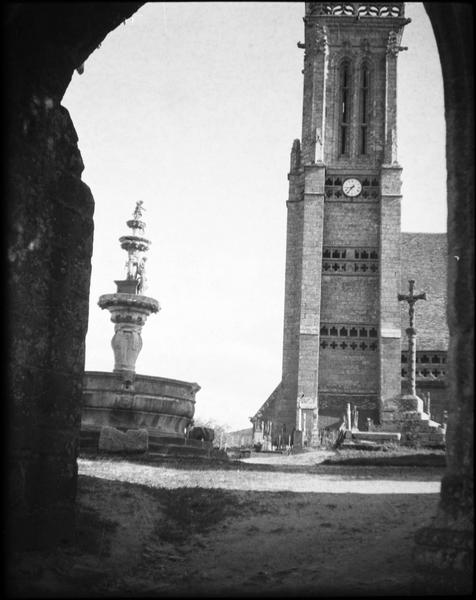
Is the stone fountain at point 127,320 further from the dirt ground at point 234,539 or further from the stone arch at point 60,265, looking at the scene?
the stone arch at point 60,265

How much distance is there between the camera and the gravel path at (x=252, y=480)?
411 inches

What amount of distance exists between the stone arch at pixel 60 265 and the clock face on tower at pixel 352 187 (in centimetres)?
4264

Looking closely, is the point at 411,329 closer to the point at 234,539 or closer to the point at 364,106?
the point at 364,106

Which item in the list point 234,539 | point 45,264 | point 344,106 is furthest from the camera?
point 344,106

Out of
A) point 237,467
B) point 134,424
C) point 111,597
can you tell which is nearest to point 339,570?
point 111,597

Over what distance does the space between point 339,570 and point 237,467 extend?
829 cm

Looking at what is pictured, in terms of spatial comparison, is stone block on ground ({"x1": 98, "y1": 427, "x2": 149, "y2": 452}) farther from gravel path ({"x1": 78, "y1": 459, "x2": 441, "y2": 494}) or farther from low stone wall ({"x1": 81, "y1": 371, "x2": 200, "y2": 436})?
low stone wall ({"x1": 81, "y1": 371, "x2": 200, "y2": 436})

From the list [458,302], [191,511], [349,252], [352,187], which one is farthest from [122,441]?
[352,187]

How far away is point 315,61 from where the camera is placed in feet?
162

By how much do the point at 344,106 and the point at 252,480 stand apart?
41.8m

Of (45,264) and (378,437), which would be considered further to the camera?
(378,437)

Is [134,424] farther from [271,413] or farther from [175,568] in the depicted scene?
[271,413]

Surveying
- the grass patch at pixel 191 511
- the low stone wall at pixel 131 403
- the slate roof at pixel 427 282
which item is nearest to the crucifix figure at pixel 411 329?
the slate roof at pixel 427 282

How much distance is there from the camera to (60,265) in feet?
21.2
